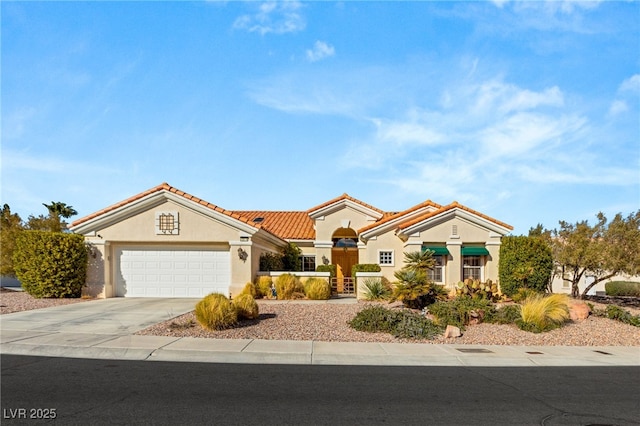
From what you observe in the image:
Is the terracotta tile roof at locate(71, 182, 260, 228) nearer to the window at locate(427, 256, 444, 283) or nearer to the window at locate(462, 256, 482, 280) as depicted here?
the window at locate(427, 256, 444, 283)

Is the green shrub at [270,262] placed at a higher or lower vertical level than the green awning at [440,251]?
lower

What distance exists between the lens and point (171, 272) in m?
21.0

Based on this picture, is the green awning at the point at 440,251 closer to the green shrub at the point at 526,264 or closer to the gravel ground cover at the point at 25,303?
the green shrub at the point at 526,264

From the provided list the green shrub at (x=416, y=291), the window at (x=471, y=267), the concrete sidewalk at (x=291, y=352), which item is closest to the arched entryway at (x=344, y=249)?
the window at (x=471, y=267)

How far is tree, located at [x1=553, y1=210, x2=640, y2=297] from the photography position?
21750 mm

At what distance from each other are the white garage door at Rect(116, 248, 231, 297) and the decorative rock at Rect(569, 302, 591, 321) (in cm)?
1369

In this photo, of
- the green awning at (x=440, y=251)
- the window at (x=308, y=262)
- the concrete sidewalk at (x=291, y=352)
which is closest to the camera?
the concrete sidewalk at (x=291, y=352)

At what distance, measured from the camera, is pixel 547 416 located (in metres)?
6.70

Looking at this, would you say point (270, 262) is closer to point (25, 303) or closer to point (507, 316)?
point (25, 303)

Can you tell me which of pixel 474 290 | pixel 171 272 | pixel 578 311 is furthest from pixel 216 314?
pixel 578 311

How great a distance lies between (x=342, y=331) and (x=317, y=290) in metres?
7.11

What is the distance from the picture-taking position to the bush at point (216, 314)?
12695mm

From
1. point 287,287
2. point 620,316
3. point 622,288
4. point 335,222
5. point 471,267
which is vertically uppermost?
point 335,222

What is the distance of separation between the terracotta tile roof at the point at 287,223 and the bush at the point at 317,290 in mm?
10345
